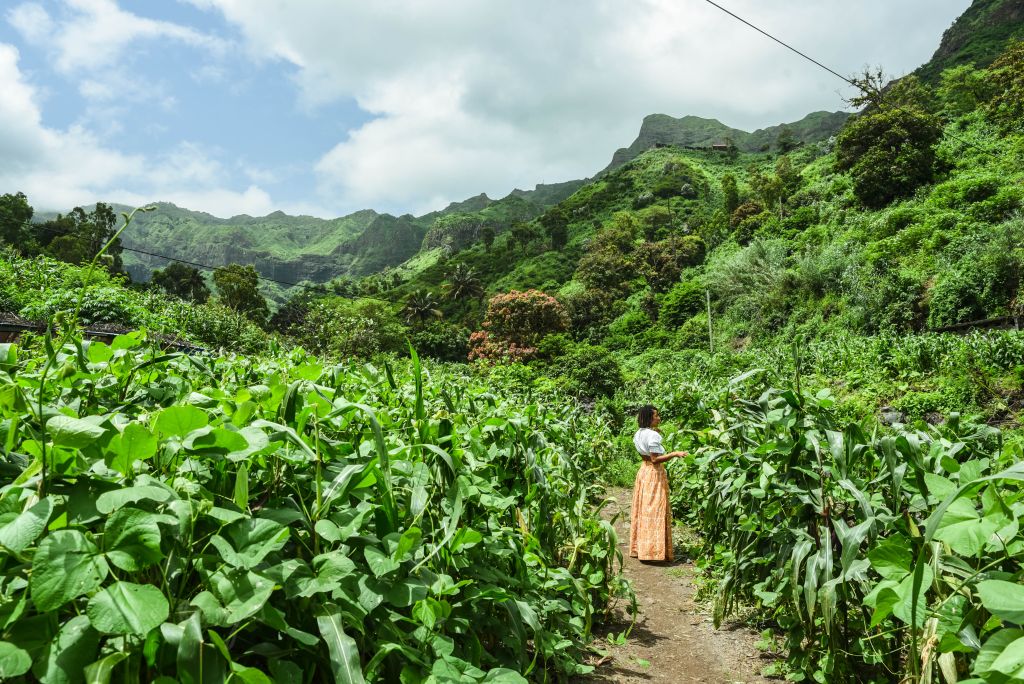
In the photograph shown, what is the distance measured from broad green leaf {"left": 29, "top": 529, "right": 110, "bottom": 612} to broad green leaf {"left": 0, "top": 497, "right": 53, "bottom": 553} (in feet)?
0.08

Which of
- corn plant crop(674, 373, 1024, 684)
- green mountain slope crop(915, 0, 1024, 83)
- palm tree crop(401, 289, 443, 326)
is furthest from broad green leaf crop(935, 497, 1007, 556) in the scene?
green mountain slope crop(915, 0, 1024, 83)

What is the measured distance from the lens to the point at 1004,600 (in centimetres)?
87

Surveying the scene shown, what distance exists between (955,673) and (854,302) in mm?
20145

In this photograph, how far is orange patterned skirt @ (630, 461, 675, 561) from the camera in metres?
4.85

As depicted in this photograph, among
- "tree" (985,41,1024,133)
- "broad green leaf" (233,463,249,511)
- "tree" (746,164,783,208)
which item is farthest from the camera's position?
"tree" (746,164,783,208)

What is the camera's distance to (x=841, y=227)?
86.5ft

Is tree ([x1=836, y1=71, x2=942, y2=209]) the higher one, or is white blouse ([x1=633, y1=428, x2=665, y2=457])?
tree ([x1=836, y1=71, x2=942, y2=209])

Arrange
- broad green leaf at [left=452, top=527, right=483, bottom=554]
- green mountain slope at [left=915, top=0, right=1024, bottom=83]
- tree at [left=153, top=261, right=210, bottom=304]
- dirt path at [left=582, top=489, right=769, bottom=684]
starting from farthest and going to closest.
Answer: tree at [left=153, top=261, right=210, bottom=304], green mountain slope at [left=915, top=0, right=1024, bottom=83], dirt path at [left=582, top=489, right=769, bottom=684], broad green leaf at [left=452, top=527, right=483, bottom=554]

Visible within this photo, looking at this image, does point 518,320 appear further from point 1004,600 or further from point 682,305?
point 1004,600

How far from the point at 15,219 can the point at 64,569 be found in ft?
168

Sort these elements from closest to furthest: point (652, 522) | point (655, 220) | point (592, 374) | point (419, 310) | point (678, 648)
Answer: point (678, 648) → point (652, 522) → point (592, 374) → point (419, 310) → point (655, 220)

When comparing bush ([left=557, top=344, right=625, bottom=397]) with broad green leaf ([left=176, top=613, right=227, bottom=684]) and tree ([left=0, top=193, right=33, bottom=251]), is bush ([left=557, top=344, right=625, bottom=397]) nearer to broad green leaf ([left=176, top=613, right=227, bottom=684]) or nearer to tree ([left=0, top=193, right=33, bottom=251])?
broad green leaf ([left=176, top=613, right=227, bottom=684])

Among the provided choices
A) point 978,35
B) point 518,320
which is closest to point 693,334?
point 518,320

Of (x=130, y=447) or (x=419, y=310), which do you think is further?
(x=419, y=310)
